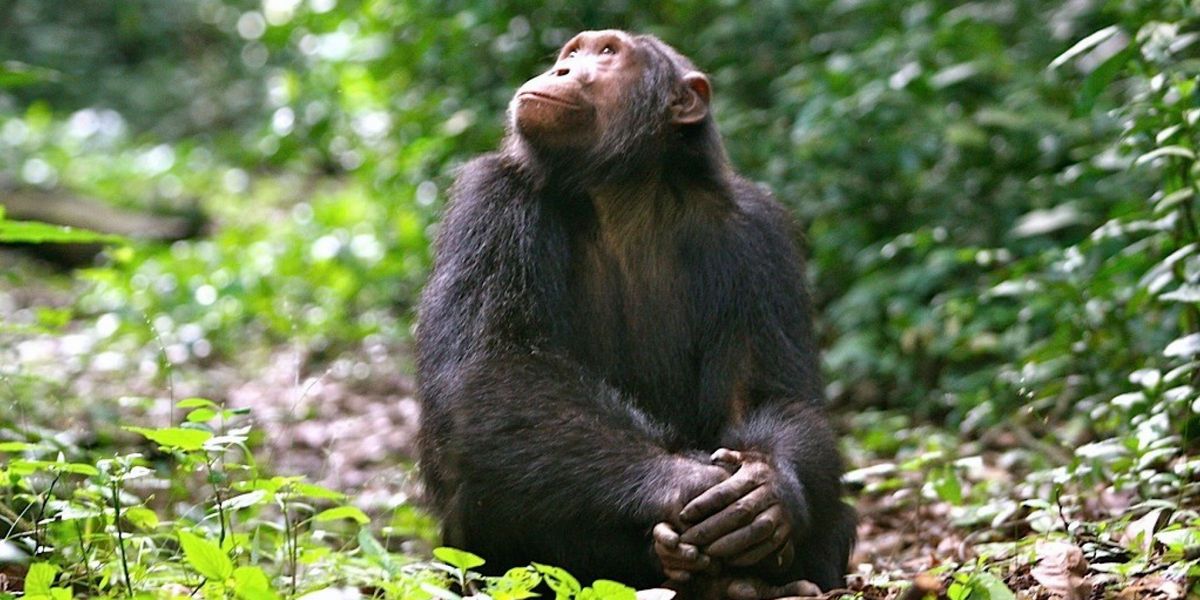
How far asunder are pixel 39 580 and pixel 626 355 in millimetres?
2150

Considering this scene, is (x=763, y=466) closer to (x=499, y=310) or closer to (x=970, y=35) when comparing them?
(x=499, y=310)

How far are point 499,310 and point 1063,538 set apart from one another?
199cm

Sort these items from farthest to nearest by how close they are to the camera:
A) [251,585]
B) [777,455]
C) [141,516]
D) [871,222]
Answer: [871,222]
[777,455]
[141,516]
[251,585]

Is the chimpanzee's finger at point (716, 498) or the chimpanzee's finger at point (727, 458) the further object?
the chimpanzee's finger at point (727, 458)

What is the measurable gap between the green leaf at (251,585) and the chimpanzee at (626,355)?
49.9 inches

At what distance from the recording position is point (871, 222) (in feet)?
28.7

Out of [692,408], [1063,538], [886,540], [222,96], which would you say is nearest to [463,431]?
[692,408]

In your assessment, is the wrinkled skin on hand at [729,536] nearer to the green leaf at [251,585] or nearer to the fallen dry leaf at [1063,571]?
the fallen dry leaf at [1063,571]

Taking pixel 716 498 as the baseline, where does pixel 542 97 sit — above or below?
above

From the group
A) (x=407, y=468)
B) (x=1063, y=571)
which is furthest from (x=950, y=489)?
(x=407, y=468)

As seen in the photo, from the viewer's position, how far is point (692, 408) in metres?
4.86

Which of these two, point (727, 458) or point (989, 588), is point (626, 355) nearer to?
point (727, 458)

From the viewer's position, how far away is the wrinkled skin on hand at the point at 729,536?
414cm

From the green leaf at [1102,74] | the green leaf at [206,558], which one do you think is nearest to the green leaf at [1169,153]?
the green leaf at [1102,74]
